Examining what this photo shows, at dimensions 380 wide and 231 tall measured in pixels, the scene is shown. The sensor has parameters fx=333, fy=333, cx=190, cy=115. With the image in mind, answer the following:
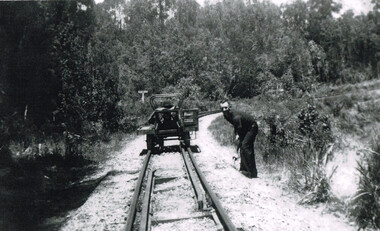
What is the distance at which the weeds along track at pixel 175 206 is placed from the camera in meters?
5.27

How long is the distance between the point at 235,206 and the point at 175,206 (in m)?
1.12

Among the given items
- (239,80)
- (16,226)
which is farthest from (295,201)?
(239,80)

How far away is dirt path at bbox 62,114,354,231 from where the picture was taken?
17.8 feet

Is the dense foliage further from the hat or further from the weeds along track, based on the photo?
the hat

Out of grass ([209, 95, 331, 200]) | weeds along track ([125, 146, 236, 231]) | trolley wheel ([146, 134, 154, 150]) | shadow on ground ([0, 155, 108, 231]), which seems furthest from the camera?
trolley wheel ([146, 134, 154, 150])

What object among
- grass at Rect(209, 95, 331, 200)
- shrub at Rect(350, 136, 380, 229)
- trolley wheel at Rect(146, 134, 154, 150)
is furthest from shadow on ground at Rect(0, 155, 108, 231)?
shrub at Rect(350, 136, 380, 229)

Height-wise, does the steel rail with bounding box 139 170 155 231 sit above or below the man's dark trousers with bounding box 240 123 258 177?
below

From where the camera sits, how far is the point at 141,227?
5043mm

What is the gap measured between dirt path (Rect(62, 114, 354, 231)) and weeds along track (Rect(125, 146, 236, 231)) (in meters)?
0.28

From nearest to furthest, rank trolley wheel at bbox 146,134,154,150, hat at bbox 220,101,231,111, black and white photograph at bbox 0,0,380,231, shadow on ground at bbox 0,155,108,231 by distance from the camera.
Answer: black and white photograph at bbox 0,0,380,231 < shadow on ground at bbox 0,155,108,231 < hat at bbox 220,101,231,111 < trolley wheel at bbox 146,134,154,150

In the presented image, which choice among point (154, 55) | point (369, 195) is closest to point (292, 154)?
point (369, 195)

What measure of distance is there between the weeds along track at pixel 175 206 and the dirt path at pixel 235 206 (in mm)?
279

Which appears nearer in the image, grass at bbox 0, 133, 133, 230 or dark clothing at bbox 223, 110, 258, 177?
grass at bbox 0, 133, 133, 230

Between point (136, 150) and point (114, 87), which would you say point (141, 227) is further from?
point (114, 87)
